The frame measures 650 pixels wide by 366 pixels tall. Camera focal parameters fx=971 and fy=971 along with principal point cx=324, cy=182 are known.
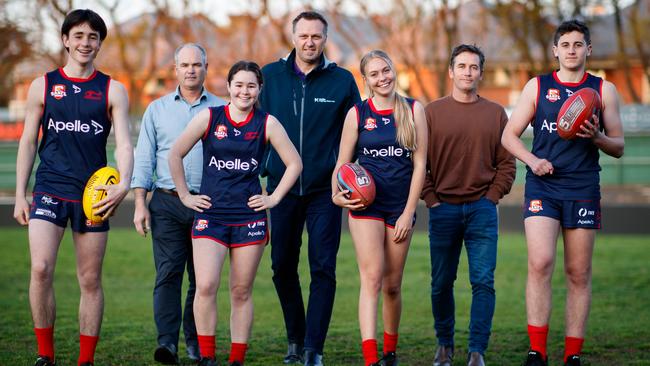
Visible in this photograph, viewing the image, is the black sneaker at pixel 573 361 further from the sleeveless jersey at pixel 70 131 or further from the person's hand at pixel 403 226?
the sleeveless jersey at pixel 70 131

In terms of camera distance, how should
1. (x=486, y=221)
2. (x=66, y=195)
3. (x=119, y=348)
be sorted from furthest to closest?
(x=119, y=348) < (x=486, y=221) < (x=66, y=195)

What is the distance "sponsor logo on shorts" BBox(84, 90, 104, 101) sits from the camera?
19.3ft

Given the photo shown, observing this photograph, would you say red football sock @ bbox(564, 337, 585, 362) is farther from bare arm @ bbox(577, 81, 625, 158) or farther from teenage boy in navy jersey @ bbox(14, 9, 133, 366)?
teenage boy in navy jersey @ bbox(14, 9, 133, 366)

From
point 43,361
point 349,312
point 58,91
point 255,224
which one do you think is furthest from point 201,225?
point 349,312

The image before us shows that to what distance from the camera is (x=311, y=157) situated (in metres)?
6.55

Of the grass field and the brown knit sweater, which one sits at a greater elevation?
the brown knit sweater

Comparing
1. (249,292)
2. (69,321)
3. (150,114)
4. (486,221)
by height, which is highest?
(150,114)

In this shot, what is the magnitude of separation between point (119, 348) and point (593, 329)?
4007mm

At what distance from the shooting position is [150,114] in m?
6.71

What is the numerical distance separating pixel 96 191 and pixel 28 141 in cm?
53

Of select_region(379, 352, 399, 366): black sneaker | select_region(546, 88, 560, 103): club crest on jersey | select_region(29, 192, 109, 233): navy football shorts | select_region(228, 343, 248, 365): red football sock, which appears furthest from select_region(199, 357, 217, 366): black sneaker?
select_region(546, 88, 560, 103): club crest on jersey

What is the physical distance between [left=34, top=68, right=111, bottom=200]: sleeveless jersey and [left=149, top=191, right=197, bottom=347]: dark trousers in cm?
81

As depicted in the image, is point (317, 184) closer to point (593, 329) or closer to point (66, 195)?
point (66, 195)

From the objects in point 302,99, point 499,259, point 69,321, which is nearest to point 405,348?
point 302,99
